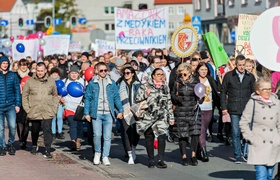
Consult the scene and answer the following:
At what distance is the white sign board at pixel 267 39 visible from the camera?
36.7ft

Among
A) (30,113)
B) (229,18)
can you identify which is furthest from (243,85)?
(229,18)

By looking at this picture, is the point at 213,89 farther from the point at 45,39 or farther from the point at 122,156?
the point at 45,39

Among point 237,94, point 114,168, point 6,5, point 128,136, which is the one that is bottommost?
point 114,168

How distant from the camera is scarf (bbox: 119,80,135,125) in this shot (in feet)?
47.9

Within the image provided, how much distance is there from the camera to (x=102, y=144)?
15094 mm

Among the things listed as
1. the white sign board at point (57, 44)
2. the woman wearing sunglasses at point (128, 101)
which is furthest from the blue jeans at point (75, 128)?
the white sign board at point (57, 44)

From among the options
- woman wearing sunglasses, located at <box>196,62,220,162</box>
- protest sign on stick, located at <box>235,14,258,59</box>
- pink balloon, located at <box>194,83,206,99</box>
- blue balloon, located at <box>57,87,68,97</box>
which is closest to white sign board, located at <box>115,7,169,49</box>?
protest sign on stick, located at <box>235,14,258,59</box>

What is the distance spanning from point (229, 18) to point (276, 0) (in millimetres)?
11774

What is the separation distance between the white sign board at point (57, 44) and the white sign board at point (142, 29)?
5798 millimetres

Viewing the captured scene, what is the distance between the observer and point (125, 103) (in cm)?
1474

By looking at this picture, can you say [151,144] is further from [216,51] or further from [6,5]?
[6,5]

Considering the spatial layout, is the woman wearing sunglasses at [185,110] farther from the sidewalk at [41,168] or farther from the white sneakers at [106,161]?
the sidewalk at [41,168]

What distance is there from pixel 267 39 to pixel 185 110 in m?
3.17

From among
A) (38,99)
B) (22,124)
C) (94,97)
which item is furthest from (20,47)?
(94,97)
